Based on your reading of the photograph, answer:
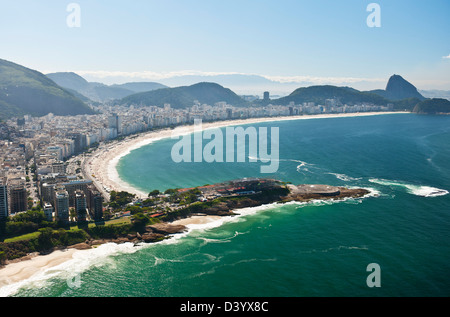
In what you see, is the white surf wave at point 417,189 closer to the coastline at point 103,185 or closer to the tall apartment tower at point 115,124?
the coastline at point 103,185

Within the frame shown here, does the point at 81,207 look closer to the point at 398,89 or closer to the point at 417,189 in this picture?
the point at 417,189

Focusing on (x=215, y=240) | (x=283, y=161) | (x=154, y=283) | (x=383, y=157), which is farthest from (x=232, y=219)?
(x=383, y=157)

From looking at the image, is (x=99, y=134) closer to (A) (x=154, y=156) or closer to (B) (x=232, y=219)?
(A) (x=154, y=156)

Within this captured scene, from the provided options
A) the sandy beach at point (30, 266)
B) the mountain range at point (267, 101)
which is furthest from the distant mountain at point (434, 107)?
the sandy beach at point (30, 266)

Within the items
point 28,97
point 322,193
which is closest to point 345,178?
point 322,193

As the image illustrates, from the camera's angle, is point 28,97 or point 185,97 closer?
point 28,97
